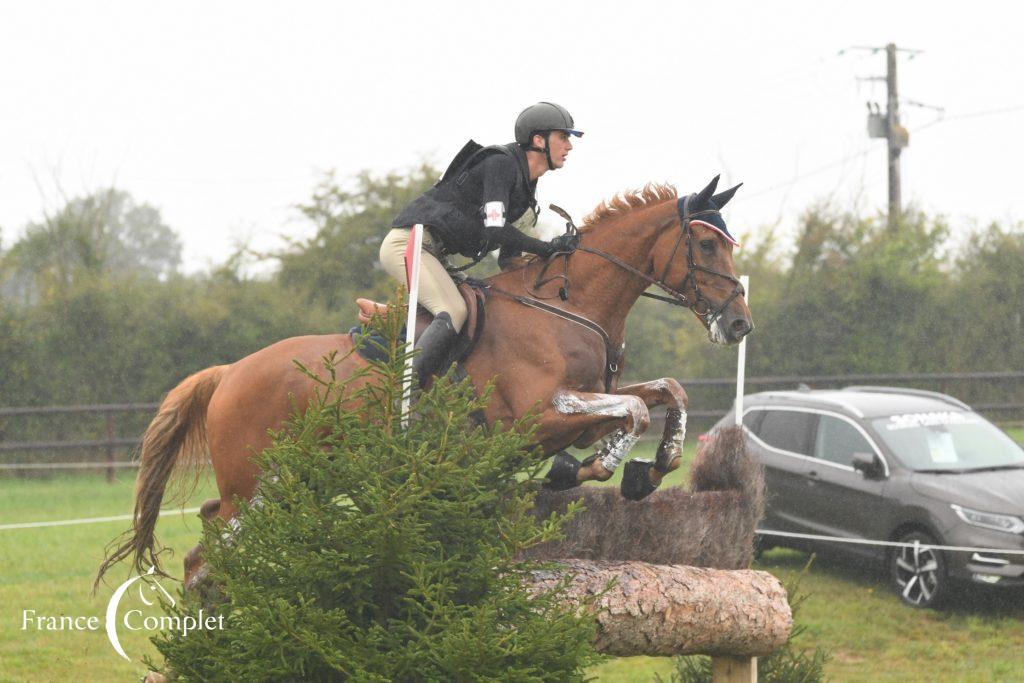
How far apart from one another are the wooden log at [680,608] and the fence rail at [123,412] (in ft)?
34.8

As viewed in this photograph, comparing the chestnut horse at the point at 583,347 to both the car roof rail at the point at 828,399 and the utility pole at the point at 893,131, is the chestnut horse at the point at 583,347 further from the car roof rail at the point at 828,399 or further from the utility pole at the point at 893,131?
the utility pole at the point at 893,131

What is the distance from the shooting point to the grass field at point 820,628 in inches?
269

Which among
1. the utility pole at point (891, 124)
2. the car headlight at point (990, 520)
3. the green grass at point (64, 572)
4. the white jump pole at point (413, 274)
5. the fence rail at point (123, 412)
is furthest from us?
the utility pole at point (891, 124)

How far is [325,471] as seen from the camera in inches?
121

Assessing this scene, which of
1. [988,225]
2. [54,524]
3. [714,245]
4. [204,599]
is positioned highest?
[988,225]

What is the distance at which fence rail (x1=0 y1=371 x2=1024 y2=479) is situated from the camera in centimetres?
1508

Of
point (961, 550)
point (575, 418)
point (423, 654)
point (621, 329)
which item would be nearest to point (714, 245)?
point (621, 329)

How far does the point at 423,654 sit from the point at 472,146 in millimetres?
2750

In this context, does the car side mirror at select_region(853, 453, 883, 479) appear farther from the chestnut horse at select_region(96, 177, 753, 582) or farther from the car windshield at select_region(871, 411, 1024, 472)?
the chestnut horse at select_region(96, 177, 753, 582)

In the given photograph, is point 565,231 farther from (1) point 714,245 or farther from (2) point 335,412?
→ (2) point 335,412

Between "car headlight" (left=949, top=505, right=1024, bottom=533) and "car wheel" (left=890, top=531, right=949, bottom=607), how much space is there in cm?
A: 31

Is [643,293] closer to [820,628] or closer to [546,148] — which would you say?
[546,148]

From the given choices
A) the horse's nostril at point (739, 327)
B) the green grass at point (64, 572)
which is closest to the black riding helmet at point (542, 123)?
the horse's nostril at point (739, 327)

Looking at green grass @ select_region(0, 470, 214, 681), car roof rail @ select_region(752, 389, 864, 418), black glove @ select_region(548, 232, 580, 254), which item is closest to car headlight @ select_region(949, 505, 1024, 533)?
car roof rail @ select_region(752, 389, 864, 418)
